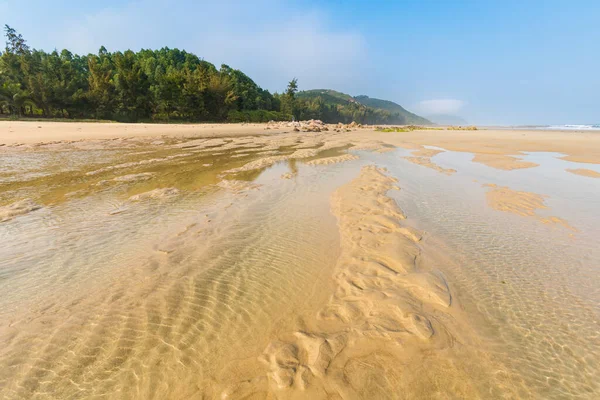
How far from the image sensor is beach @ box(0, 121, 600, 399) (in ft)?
5.92

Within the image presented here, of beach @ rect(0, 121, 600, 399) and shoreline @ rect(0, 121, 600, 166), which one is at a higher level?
shoreline @ rect(0, 121, 600, 166)

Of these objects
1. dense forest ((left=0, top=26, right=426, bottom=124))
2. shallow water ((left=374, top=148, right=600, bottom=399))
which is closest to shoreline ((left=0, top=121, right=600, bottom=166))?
shallow water ((left=374, top=148, right=600, bottom=399))

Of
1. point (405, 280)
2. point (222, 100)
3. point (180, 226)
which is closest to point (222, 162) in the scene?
point (180, 226)

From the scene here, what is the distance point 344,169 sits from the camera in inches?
373

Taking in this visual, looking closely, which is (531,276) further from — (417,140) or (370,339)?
(417,140)

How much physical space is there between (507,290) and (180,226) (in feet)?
15.5

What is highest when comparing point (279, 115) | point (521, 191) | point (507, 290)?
point (279, 115)

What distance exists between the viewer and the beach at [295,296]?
1806mm

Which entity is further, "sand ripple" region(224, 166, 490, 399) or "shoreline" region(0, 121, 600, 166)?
"shoreline" region(0, 121, 600, 166)

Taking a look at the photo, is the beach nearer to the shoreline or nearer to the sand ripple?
the sand ripple

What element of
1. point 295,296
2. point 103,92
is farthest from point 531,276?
point 103,92

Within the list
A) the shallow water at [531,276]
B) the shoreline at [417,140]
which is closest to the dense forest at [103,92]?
the shoreline at [417,140]

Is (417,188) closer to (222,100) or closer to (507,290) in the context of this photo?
(507,290)

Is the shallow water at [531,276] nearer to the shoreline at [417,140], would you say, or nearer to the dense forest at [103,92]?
the shoreline at [417,140]
